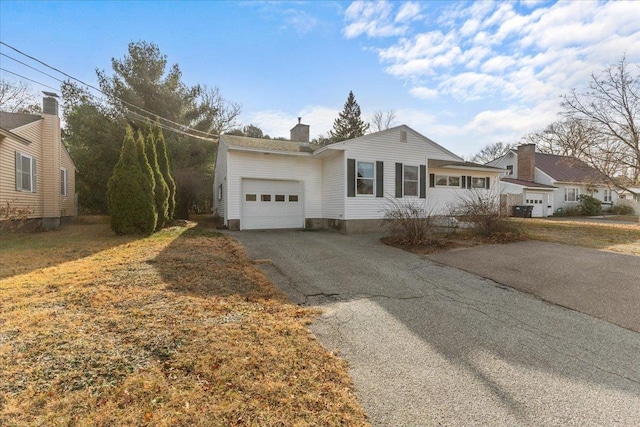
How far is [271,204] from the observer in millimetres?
13539

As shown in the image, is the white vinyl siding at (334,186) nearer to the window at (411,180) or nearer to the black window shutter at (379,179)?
the black window shutter at (379,179)

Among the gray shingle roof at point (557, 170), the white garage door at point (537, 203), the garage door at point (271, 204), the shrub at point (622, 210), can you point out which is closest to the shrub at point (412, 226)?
the garage door at point (271, 204)

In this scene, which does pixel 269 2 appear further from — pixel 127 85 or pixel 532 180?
pixel 532 180

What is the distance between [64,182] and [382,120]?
107 ft

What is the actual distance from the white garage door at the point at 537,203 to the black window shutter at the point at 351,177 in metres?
19.3

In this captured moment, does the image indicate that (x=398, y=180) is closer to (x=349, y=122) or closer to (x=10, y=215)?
(x=10, y=215)

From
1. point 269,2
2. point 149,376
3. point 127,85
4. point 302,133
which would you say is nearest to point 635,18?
point 269,2

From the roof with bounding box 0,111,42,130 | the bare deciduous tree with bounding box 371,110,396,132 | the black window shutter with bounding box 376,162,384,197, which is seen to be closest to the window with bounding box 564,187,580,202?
the bare deciduous tree with bounding box 371,110,396,132

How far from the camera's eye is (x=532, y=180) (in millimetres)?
27359

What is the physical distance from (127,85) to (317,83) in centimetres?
1478

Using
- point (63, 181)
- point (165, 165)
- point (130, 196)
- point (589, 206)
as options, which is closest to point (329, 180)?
point (130, 196)

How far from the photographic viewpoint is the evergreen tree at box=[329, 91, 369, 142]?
39531 mm

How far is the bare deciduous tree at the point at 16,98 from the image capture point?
22641mm

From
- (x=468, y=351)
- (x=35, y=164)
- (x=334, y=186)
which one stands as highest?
(x=35, y=164)
